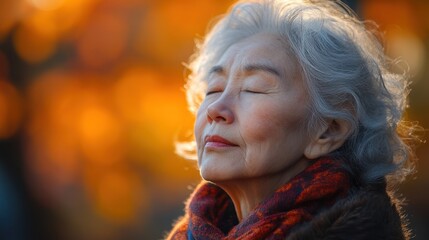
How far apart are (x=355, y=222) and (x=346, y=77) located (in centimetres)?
69

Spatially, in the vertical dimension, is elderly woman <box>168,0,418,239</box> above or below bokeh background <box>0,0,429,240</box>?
above

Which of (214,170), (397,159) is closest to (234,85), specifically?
(214,170)

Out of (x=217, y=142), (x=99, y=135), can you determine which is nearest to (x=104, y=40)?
(x=99, y=135)

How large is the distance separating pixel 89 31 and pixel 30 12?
3.84ft

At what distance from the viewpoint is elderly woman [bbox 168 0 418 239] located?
2676 mm

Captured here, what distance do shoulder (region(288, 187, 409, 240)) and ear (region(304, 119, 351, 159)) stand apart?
1.05ft

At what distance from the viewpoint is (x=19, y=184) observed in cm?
912

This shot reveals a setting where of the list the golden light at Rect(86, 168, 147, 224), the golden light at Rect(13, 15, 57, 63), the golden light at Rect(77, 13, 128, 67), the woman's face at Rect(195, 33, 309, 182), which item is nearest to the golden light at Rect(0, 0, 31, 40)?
the golden light at Rect(13, 15, 57, 63)

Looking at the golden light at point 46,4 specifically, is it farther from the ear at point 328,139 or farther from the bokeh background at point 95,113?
the ear at point 328,139

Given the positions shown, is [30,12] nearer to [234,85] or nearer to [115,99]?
[115,99]

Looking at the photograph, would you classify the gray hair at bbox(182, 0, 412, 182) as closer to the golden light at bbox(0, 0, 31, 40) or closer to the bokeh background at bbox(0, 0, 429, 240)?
the bokeh background at bbox(0, 0, 429, 240)

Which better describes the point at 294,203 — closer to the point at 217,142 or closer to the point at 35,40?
the point at 217,142

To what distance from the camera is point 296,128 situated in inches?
112

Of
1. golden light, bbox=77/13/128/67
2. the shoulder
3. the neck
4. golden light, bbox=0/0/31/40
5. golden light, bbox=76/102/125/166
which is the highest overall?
the shoulder
